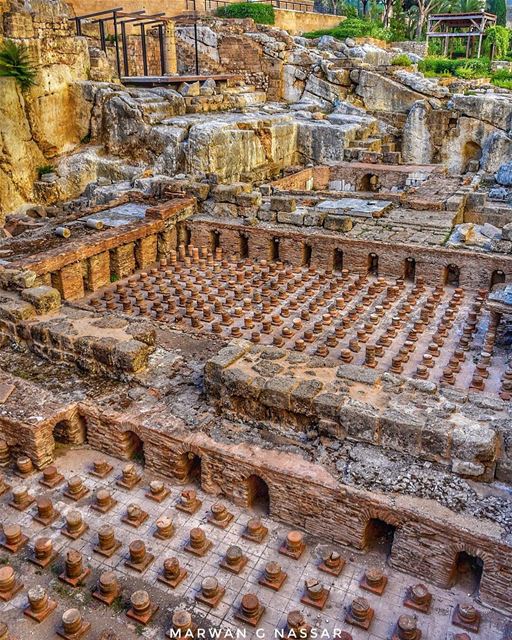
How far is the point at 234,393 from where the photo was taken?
6.61 m

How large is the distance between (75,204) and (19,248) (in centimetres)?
526

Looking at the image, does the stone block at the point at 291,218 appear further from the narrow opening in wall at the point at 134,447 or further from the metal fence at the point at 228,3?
the metal fence at the point at 228,3

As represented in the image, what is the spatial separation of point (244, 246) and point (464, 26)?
34677mm

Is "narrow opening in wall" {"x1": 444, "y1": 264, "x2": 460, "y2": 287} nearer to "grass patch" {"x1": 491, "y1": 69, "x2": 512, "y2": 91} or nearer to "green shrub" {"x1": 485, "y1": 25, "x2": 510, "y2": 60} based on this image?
"grass patch" {"x1": 491, "y1": 69, "x2": 512, "y2": 91}

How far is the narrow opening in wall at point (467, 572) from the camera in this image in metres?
5.19

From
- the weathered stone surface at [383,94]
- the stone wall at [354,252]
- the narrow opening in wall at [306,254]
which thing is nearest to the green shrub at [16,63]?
the stone wall at [354,252]

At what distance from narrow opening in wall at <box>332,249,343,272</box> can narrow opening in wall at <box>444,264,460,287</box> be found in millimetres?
2188

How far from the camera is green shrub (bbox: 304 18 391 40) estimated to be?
34.2 m

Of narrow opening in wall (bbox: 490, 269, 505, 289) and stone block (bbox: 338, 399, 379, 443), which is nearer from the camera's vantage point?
stone block (bbox: 338, 399, 379, 443)

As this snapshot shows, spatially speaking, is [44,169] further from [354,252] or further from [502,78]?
[502,78]

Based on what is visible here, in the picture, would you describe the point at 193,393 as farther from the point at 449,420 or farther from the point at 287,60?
the point at 287,60

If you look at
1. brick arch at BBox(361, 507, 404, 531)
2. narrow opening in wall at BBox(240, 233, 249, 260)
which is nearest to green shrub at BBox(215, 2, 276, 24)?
narrow opening in wall at BBox(240, 233, 249, 260)

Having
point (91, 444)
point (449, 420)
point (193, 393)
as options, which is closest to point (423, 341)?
point (449, 420)

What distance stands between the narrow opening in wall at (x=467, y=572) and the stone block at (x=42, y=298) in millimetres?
6594
